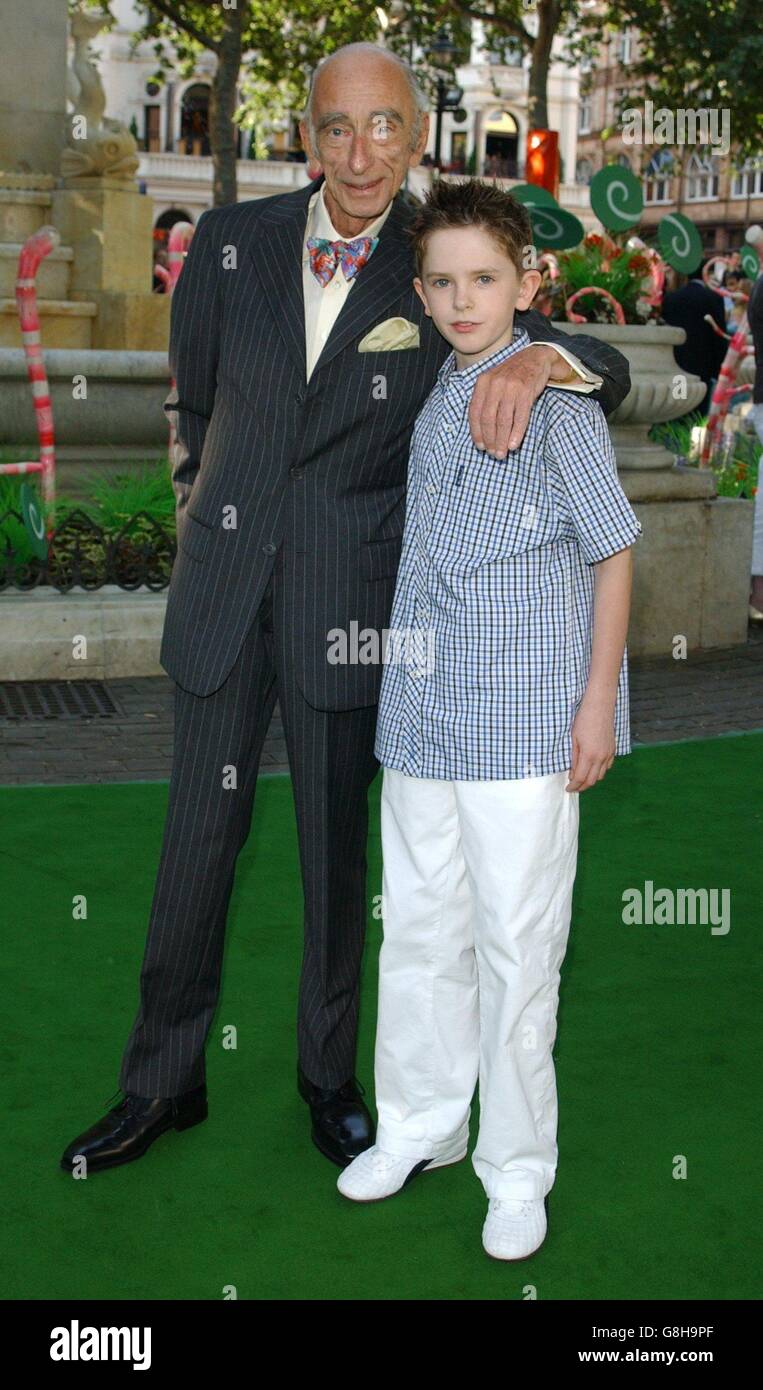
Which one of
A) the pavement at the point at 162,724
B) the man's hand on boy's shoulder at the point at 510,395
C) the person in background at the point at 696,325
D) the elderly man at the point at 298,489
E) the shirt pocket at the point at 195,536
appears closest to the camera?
the man's hand on boy's shoulder at the point at 510,395

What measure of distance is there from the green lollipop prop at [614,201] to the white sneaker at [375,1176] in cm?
752

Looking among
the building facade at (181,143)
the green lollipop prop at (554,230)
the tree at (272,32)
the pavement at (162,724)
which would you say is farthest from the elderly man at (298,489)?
the building facade at (181,143)

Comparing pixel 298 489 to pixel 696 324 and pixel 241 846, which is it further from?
pixel 696 324

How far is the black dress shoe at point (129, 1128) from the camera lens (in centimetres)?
364

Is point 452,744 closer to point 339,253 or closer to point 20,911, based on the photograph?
point 339,253

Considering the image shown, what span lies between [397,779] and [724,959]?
195 centimetres

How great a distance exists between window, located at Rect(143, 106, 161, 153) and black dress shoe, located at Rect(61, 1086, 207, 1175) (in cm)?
6463

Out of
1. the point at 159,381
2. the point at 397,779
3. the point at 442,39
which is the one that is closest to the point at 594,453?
the point at 397,779

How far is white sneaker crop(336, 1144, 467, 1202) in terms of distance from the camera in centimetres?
353

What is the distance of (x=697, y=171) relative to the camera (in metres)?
74.4

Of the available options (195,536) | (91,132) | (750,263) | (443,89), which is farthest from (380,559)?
(443,89)

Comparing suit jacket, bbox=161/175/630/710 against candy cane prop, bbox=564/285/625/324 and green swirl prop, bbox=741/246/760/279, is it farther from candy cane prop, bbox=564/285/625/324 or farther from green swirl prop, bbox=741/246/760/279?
green swirl prop, bbox=741/246/760/279

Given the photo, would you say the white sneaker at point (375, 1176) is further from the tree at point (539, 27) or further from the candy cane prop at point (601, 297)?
the tree at point (539, 27)

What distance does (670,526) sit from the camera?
9.07m
